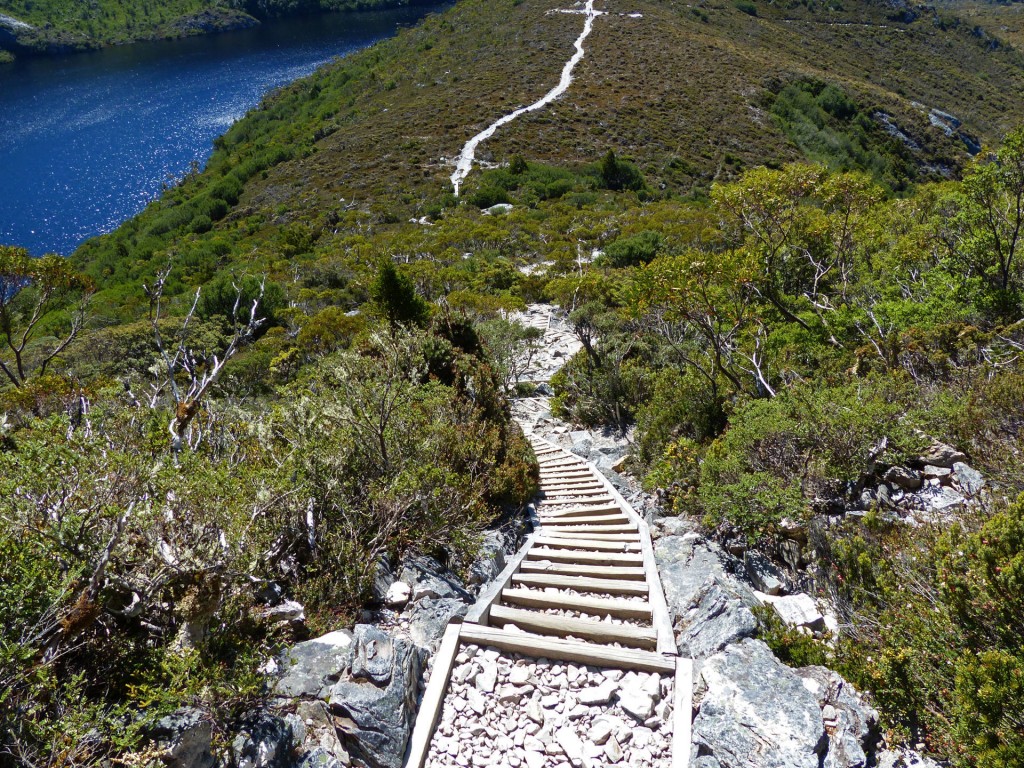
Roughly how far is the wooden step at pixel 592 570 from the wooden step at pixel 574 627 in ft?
3.77

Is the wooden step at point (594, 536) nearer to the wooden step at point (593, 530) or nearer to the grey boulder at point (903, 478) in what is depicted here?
the wooden step at point (593, 530)

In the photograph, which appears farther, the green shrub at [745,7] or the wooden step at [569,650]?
the green shrub at [745,7]

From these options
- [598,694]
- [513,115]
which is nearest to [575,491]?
[598,694]

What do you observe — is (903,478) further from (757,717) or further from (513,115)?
(513,115)

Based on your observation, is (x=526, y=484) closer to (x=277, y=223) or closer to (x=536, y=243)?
(x=536, y=243)

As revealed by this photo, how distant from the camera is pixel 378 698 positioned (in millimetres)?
4414

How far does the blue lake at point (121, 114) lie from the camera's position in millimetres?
61656

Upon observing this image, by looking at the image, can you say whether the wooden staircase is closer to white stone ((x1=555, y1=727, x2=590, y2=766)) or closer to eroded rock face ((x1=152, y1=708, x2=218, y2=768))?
white stone ((x1=555, y1=727, x2=590, y2=766))

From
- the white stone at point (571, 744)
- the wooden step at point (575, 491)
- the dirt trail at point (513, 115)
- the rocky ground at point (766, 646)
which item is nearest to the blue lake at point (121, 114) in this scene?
the dirt trail at point (513, 115)

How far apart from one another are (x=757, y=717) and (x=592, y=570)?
9.68 ft

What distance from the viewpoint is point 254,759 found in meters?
3.85

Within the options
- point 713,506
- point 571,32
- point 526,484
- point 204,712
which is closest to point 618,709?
point 204,712

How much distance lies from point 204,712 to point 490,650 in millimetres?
2366

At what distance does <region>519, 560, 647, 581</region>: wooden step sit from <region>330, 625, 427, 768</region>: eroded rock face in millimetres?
2494
